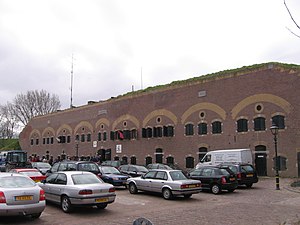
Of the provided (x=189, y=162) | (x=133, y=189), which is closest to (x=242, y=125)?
(x=189, y=162)

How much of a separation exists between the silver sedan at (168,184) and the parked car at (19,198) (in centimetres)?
649

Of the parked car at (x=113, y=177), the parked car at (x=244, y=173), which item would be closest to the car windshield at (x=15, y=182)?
the parked car at (x=113, y=177)

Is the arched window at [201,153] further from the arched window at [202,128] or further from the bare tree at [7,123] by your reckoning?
the bare tree at [7,123]

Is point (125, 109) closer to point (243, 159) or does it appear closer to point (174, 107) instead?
point (174, 107)

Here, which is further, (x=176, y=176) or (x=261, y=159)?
(x=261, y=159)

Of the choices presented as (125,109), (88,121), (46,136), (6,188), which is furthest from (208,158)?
(46,136)

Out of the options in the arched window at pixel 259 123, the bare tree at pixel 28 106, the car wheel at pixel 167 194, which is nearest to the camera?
the car wheel at pixel 167 194

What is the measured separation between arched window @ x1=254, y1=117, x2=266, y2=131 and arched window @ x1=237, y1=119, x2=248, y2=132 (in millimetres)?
853

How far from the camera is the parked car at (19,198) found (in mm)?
9720

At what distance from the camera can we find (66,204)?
12.0 meters

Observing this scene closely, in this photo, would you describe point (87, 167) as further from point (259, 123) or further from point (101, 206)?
point (259, 123)

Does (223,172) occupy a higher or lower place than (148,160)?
lower

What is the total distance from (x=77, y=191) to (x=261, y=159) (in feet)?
68.4

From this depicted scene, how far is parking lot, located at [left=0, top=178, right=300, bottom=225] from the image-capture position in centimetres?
1065
